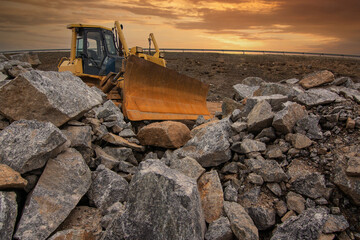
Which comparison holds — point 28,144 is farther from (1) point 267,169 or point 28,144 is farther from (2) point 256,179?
(1) point 267,169

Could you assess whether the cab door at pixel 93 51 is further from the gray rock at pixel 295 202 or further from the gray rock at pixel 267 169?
the gray rock at pixel 295 202

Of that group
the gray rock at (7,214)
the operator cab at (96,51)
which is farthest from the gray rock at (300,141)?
the operator cab at (96,51)

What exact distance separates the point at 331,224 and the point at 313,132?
1449 mm

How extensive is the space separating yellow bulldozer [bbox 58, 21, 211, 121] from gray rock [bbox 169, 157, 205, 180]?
6.52 feet

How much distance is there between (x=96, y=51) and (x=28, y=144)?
6.08 m

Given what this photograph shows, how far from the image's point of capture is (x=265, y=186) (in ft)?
10.8

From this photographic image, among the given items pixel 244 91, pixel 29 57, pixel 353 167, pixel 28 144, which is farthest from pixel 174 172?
pixel 29 57

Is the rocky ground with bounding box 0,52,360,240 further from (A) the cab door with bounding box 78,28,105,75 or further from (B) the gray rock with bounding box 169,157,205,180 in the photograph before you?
(A) the cab door with bounding box 78,28,105,75

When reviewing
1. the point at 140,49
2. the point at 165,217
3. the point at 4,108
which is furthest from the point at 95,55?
the point at 165,217

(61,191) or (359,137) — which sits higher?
(359,137)

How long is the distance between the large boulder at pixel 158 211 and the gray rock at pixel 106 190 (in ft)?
2.23

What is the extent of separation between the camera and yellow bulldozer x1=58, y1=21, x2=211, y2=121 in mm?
5602

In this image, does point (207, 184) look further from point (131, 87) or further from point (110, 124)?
point (131, 87)

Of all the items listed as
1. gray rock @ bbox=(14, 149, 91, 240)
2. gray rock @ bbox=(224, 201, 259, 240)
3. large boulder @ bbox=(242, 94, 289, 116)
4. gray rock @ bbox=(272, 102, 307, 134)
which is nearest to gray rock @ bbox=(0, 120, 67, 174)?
gray rock @ bbox=(14, 149, 91, 240)
